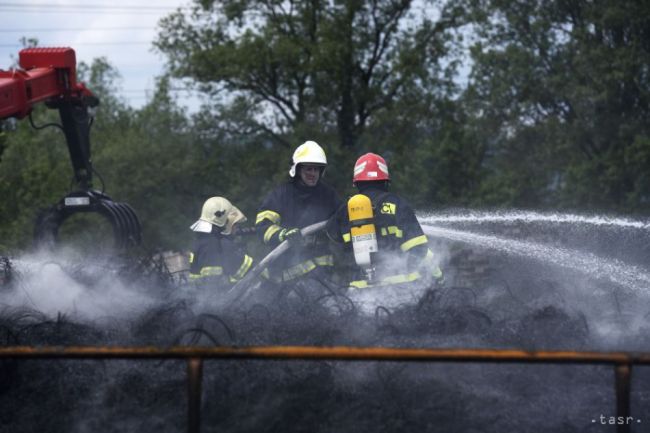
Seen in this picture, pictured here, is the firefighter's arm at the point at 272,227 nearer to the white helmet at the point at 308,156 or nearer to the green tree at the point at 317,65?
the white helmet at the point at 308,156

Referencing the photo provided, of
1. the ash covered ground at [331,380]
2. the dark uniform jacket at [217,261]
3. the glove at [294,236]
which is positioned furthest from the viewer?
the dark uniform jacket at [217,261]

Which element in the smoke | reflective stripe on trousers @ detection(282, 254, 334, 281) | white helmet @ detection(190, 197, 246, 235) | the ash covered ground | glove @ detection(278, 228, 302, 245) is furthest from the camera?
white helmet @ detection(190, 197, 246, 235)

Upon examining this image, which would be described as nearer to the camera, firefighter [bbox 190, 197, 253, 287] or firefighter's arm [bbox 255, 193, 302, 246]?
firefighter's arm [bbox 255, 193, 302, 246]

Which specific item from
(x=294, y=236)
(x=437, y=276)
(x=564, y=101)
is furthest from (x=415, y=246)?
(x=564, y=101)

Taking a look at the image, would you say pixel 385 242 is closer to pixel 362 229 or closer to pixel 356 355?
pixel 362 229

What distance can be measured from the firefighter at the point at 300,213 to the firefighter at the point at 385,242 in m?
0.62

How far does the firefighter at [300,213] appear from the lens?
24.3 feet

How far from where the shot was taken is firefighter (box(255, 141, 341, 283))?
291 inches

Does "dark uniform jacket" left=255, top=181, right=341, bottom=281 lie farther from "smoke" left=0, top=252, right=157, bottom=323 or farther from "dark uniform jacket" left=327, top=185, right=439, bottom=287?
"smoke" left=0, top=252, right=157, bottom=323

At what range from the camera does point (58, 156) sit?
4072 centimetres

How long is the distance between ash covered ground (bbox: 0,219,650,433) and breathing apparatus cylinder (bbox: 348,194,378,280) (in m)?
1.02

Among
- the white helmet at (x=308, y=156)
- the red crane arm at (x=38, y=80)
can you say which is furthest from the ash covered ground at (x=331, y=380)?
the red crane arm at (x=38, y=80)

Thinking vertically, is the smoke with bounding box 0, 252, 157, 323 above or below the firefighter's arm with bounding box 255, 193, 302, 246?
below

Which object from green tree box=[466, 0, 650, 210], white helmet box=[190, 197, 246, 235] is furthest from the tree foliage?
white helmet box=[190, 197, 246, 235]
